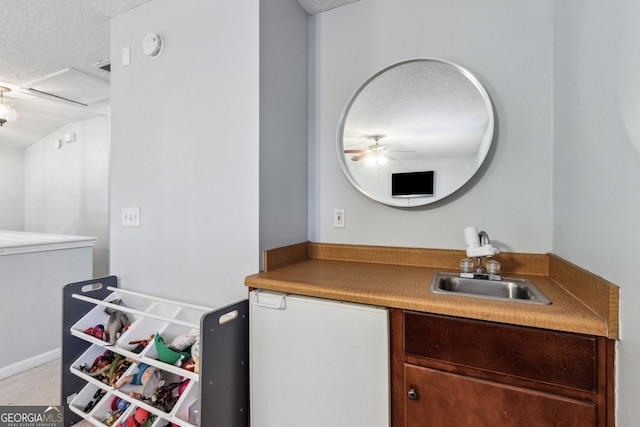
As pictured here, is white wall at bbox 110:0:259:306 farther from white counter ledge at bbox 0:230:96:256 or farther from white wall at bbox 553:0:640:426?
white wall at bbox 553:0:640:426

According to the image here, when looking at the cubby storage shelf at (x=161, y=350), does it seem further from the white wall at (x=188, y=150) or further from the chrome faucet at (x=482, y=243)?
the chrome faucet at (x=482, y=243)

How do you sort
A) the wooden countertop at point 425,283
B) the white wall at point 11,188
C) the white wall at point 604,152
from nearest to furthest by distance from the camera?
the white wall at point 604,152 → the wooden countertop at point 425,283 → the white wall at point 11,188

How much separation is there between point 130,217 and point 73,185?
11.0 feet

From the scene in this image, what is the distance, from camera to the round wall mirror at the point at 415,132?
140 cm

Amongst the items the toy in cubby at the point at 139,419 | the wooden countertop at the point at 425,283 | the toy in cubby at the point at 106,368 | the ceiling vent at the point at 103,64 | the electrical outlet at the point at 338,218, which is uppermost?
the ceiling vent at the point at 103,64

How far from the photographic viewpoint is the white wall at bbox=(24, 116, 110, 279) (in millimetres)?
3797

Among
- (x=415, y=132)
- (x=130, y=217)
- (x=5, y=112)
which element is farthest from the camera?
(x=5, y=112)

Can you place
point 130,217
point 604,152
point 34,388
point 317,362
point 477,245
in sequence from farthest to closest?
point 34,388 → point 130,217 → point 477,245 → point 317,362 → point 604,152

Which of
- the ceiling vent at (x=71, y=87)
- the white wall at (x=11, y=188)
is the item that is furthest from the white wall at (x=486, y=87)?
the white wall at (x=11, y=188)

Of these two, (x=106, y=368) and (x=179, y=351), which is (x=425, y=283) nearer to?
(x=179, y=351)

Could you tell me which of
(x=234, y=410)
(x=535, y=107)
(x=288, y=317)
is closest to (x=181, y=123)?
(x=288, y=317)

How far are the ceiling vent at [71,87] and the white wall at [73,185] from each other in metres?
0.61

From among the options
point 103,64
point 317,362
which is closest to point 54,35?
point 103,64

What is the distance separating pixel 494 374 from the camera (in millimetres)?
862
